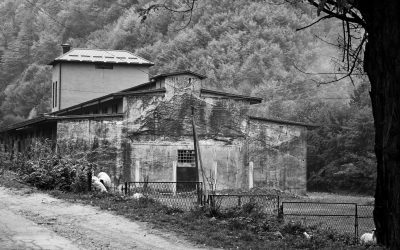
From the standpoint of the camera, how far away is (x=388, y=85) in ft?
23.0

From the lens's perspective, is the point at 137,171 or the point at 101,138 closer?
the point at 101,138

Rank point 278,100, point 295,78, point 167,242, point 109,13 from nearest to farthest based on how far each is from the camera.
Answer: point 167,242 → point 278,100 → point 295,78 → point 109,13

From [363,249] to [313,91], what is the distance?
204 ft

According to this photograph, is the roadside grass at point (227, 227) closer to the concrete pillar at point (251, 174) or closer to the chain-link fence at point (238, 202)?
the chain-link fence at point (238, 202)

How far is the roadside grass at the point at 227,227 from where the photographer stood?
10.8m

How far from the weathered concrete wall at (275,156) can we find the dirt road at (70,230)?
68.2 ft

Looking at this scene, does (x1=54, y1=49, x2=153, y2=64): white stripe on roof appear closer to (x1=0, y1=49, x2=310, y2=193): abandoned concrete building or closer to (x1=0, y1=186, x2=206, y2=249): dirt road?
(x1=0, y1=49, x2=310, y2=193): abandoned concrete building

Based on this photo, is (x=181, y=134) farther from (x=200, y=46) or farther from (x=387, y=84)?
(x=200, y=46)

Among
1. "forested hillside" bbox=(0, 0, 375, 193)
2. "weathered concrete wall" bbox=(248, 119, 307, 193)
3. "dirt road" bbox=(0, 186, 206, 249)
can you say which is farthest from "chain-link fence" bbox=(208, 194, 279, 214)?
"forested hillside" bbox=(0, 0, 375, 193)

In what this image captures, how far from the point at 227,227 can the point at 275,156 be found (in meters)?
23.3

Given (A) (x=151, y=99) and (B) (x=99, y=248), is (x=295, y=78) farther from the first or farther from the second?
(B) (x=99, y=248)

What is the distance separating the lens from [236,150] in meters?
35.0

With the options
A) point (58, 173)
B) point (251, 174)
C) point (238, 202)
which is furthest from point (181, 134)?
point (238, 202)

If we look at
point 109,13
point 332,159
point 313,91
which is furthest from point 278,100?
point 109,13
